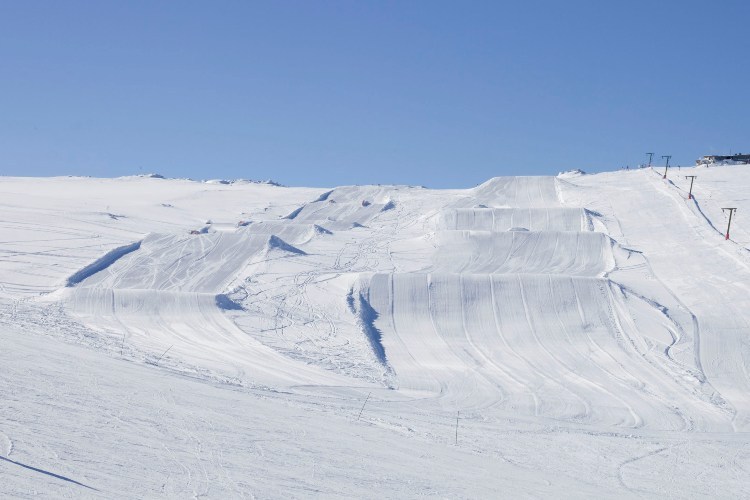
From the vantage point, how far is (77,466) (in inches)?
284

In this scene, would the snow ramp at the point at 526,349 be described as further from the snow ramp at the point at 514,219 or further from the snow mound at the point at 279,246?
the snow ramp at the point at 514,219

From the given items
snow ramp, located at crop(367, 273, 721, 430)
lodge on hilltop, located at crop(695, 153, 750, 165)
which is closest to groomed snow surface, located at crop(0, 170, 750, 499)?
snow ramp, located at crop(367, 273, 721, 430)

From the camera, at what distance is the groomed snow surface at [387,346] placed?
9.02 metres

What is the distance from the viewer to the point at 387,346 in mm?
23797

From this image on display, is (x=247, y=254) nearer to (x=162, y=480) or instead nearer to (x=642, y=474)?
(x=642, y=474)

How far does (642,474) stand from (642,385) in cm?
890

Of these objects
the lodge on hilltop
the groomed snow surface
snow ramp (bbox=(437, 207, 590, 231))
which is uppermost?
the lodge on hilltop

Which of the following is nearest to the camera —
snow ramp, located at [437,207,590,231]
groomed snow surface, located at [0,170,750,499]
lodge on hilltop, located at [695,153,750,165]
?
groomed snow surface, located at [0,170,750,499]

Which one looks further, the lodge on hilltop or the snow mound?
the lodge on hilltop

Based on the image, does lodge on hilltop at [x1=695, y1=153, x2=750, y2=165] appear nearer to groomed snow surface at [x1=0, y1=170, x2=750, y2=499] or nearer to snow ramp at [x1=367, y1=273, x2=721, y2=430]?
groomed snow surface at [x1=0, y1=170, x2=750, y2=499]

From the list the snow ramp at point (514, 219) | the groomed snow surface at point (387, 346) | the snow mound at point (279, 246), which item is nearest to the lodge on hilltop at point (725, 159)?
the groomed snow surface at point (387, 346)

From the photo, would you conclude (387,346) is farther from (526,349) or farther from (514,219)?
(514,219)

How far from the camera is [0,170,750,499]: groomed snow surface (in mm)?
9023

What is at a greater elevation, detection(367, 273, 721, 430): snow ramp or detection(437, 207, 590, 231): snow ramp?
detection(437, 207, 590, 231): snow ramp
